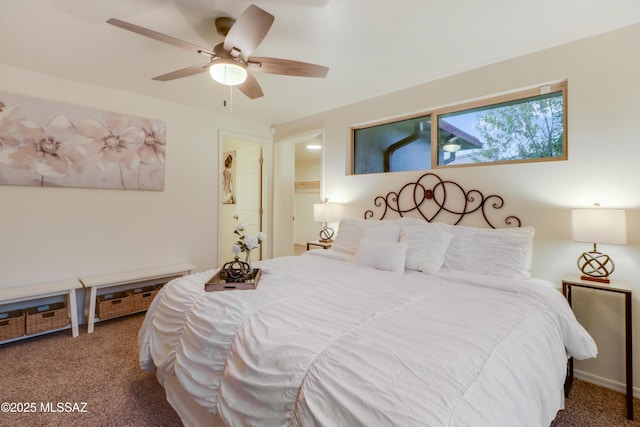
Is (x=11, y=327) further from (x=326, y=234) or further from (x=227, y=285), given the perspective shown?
(x=326, y=234)

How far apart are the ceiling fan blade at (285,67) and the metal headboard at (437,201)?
1.52 m

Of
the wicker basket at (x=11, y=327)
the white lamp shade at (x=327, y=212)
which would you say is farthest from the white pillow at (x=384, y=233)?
the wicker basket at (x=11, y=327)

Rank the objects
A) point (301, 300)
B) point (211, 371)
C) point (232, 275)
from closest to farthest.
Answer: point (211, 371)
point (301, 300)
point (232, 275)

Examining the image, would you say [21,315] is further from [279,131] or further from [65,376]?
[279,131]

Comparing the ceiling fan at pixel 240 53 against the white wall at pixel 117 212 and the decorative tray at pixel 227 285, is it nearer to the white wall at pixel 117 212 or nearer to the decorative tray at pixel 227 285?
the decorative tray at pixel 227 285

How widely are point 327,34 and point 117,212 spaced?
283 cm

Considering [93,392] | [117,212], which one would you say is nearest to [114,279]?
[117,212]

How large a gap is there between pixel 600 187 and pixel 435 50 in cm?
154

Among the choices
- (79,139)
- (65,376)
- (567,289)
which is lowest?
(65,376)

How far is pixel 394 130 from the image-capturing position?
3.34 m

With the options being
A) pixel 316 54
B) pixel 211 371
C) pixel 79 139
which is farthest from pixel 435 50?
pixel 79 139

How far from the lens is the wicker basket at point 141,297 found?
10.4 ft

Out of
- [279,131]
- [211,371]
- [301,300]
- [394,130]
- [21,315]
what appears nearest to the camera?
[211,371]

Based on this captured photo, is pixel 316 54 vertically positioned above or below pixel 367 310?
above
